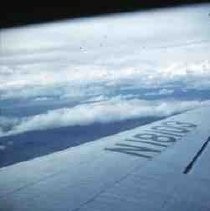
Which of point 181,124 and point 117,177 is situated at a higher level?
point 181,124

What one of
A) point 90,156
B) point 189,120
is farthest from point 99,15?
point 189,120

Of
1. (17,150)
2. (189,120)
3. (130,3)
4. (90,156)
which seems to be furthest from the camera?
(189,120)

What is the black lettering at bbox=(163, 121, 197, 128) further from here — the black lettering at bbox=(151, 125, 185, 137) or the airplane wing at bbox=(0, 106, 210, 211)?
the airplane wing at bbox=(0, 106, 210, 211)

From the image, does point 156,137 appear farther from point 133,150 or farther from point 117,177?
point 117,177

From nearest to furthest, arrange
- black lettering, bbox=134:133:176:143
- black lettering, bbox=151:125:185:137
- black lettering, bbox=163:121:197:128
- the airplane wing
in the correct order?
the airplane wing, black lettering, bbox=134:133:176:143, black lettering, bbox=151:125:185:137, black lettering, bbox=163:121:197:128

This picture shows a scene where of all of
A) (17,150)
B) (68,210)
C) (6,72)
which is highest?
(6,72)

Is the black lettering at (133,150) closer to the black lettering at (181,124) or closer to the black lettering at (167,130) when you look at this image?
the black lettering at (167,130)

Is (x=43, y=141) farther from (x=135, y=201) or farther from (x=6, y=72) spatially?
(x=135, y=201)

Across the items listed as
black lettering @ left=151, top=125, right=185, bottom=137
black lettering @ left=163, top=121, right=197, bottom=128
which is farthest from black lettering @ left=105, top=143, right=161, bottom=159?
black lettering @ left=163, top=121, right=197, bottom=128

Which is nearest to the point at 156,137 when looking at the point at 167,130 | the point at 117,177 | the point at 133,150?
the point at 167,130
